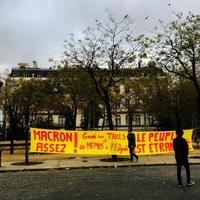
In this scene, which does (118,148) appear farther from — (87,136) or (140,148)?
(87,136)

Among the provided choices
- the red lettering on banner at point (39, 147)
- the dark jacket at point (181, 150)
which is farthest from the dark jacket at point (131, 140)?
the dark jacket at point (181, 150)

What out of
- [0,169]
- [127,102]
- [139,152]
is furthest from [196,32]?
[127,102]

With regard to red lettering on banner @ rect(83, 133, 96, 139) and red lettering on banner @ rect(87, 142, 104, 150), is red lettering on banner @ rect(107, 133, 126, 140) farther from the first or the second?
red lettering on banner @ rect(83, 133, 96, 139)

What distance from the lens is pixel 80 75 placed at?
4519cm

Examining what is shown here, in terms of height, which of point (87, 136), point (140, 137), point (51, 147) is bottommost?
point (51, 147)

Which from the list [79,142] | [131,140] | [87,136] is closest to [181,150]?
[131,140]

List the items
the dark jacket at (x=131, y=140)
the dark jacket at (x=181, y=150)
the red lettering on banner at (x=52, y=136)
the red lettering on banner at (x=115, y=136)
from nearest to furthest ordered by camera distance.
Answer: the dark jacket at (x=181, y=150)
the dark jacket at (x=131, y=140)
the red lettering on banner at (x=52, y=136)
the red lettering on banner at (x=115, y=136)

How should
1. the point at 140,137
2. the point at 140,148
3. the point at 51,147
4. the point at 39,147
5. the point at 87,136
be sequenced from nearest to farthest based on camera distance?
the point at 39,147 → the point at 51,147 → the point at 87,136 → the point at 140,148 → the point at 140,137

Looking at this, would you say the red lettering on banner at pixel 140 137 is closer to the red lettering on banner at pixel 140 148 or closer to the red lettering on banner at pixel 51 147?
the red lettering on banner at pixel 140 148

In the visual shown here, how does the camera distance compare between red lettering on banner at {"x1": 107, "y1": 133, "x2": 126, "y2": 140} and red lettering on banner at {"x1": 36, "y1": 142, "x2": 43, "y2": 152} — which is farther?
red lettering on banner at {"x1": 107, "y1": 133, "x2": 126, "y2": 140}

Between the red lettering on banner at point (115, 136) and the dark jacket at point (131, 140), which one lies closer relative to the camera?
the dark jacket at point (131, 140)

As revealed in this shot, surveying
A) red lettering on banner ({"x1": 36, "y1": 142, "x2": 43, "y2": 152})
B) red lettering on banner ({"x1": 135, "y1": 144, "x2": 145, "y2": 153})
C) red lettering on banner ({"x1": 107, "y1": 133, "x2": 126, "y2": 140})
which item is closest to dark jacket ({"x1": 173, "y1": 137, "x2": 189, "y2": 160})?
red lettering on banner ({"x1": 107, "y1": 133, "x2": 126, "y2": 140})

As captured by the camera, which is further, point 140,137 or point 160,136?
point 160,136

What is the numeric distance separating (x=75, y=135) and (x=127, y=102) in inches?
1549
